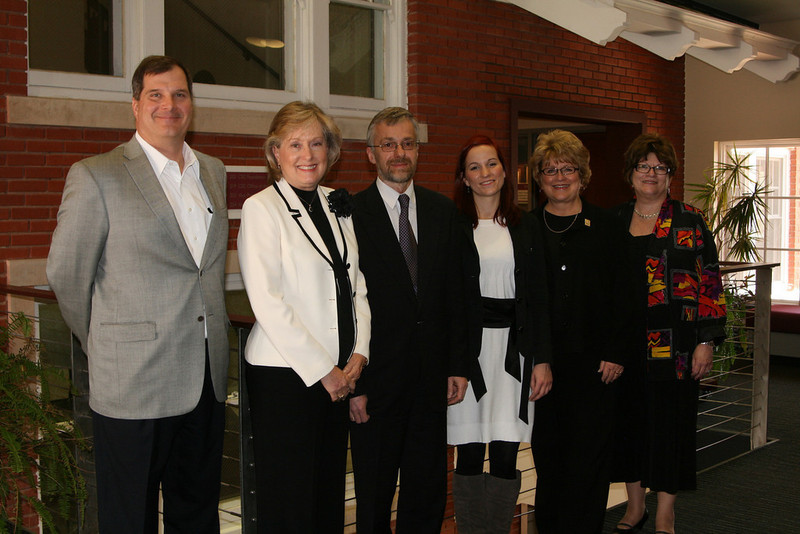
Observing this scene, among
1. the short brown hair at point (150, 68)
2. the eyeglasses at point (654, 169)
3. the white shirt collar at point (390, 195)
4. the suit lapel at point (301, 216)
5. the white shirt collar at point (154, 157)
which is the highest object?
the short brown hair at point (150, 68)

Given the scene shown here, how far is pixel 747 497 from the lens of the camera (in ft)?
14.9

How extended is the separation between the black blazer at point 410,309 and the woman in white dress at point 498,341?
0.47 ft

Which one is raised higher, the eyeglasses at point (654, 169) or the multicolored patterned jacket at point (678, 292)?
the eyeglasses at point (654, 169)

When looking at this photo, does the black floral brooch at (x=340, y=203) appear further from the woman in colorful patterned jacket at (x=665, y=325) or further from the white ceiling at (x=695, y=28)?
the white ceiling at (x=695, y=28)

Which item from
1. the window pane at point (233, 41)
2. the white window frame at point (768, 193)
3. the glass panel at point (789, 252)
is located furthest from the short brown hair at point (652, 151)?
the glass panel at point (789, 252)

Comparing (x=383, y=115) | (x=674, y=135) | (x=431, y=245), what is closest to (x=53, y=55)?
(x=383, y=115)

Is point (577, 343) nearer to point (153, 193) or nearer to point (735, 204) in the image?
point (153, 193)

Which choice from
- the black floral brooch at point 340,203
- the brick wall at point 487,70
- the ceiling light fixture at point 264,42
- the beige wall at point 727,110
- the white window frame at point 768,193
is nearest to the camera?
the black floral brooch at point 340,203

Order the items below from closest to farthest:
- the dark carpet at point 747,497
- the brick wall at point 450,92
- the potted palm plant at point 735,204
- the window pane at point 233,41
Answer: the dark carpet at point 747,497 < the brick wall at point 450,92 < the window pane at point 233,41 < the potted palm plant at point 735,204

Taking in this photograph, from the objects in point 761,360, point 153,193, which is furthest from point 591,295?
point 761,360

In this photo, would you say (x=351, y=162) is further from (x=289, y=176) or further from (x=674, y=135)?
(x=674, y=135)

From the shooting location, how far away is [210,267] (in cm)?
229

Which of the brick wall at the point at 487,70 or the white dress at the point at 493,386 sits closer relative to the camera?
the white dress at the point at 493,386

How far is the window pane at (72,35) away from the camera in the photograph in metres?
4.74
